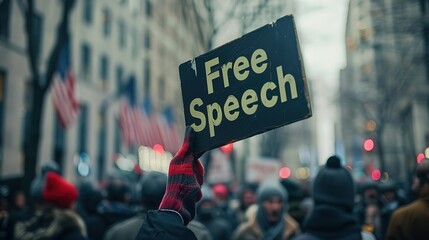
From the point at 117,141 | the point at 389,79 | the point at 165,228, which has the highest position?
the point at 389,79

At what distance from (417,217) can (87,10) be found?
28.3 m

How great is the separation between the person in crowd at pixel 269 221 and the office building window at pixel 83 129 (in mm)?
23905

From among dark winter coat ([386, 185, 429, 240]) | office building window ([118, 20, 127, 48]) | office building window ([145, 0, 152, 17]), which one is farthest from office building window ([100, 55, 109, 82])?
dark winter coat ([386, 185, 429, 240])

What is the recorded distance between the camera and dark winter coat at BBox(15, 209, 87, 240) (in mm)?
3916

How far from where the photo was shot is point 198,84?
261cm

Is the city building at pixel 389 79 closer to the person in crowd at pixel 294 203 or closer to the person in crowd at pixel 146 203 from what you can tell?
the person in crowd at pixel 294 203

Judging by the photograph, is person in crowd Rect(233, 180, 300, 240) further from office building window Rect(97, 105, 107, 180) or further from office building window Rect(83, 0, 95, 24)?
office building window Rect(97, 105, 107, 180)

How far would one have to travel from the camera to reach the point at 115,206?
654 centimetres

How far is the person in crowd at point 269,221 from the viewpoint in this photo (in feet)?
18.4

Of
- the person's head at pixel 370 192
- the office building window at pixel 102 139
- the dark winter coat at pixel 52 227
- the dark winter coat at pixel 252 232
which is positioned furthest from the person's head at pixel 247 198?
the office building window at pixel 102 139

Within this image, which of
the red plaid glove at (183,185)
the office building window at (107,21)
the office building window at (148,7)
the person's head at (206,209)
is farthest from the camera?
the office building window at (148,7)


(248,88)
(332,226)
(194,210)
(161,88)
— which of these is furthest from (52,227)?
(161,88)

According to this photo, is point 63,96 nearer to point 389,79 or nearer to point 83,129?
point 83,129

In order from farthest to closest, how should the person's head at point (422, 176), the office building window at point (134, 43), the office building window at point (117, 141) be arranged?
the office building window at point (134, 43)
the office building window at point (117, 141)
the person's head at point (422, 176)
